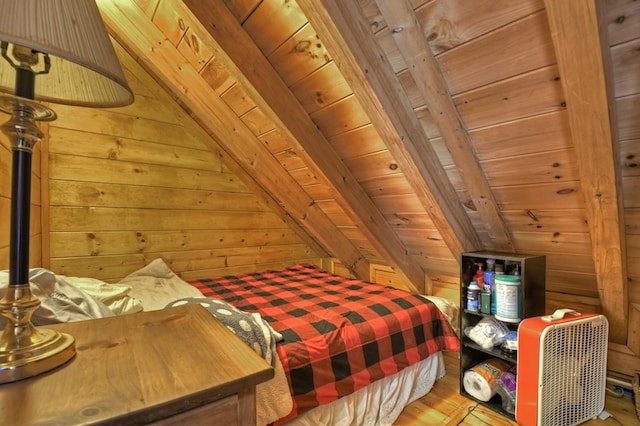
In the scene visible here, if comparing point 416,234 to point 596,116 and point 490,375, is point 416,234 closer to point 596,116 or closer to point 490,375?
point 490,375

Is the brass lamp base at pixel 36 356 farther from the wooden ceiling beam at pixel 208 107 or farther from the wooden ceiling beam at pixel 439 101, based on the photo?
the wooden ceiling beam at pixel 208 107

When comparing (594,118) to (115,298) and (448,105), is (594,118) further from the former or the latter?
(115,298)

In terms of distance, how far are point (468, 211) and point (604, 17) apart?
3.78 feet

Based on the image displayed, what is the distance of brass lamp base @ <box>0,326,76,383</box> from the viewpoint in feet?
1.69

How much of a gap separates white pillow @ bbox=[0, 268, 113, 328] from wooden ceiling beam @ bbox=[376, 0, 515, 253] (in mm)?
1368

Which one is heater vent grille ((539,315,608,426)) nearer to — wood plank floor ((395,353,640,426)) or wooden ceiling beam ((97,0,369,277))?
wood plank floor ((395,353,640,426))

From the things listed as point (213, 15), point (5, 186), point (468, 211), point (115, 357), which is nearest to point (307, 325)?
point (115, 357)

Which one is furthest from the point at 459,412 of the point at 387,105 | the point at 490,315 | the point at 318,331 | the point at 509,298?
the point at 387,105

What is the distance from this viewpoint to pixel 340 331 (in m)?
1.54

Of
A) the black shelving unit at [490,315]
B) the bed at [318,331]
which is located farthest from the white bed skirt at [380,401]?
the black shelving unit at [490,315]

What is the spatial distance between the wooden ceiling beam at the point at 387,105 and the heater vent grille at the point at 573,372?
0.70 meters

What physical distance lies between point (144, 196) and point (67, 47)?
2314 mm

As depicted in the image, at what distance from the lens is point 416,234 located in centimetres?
228

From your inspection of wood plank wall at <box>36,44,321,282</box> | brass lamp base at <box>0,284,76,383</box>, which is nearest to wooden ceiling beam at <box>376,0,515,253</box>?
brass lamp base at <box>0,284,76,383</box>
